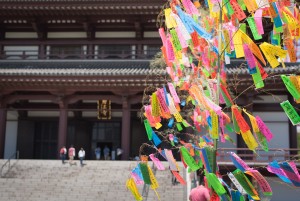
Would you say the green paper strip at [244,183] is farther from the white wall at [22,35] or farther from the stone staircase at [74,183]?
the white wall at [22,35]

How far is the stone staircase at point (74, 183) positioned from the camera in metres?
13.3

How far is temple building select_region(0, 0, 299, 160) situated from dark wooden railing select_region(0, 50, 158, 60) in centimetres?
5

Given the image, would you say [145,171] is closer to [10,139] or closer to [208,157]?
[208,157]

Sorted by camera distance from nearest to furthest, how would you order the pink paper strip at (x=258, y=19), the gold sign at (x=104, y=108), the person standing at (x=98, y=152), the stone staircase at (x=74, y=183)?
the pink paper strip at (x=258, y=19), the stone staircase at (x=74, y=183), the gold sign at (x=104, y=108), the person standing at (x=98, y=152)

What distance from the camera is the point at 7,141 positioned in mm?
20328

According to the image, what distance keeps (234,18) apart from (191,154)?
7.43 feet

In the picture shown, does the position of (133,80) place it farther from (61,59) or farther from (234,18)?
(234,18)

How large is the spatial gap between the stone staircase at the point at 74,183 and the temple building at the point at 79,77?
5.96ft

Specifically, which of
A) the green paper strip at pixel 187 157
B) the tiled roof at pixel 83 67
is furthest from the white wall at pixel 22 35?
the green paper strip at pixel 187 157

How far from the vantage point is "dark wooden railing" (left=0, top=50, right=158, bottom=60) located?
65.8ft

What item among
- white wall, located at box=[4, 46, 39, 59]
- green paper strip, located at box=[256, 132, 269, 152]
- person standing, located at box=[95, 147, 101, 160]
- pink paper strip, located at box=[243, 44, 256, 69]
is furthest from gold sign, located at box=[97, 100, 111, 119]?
green paper strip, located at box=[256, 132, 269, 152]

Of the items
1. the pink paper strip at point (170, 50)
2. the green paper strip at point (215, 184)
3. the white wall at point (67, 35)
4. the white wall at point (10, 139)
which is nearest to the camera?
the green paper strip at point (215, 184)

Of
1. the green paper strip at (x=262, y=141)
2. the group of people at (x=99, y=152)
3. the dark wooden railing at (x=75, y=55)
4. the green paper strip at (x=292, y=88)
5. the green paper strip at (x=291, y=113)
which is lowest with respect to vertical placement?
the group of people at (x=99, y=152)

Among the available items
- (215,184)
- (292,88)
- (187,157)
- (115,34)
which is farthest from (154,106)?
(115,34)
